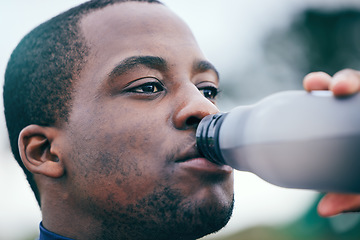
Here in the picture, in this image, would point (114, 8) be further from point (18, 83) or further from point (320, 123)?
point (320, 123)

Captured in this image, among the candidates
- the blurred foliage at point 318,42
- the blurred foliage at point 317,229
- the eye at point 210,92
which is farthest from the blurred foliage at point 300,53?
the eye at point 210,92

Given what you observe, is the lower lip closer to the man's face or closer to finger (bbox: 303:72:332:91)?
the man's face

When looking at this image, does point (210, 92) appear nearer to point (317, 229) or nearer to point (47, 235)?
point (47, 235)

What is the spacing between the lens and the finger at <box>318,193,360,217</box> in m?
1.26

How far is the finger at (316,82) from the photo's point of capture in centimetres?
115

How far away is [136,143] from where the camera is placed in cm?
168

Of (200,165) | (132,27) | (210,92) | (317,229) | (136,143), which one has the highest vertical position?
(132,27)

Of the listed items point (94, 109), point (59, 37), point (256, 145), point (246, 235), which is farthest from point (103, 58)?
point (246, 235)

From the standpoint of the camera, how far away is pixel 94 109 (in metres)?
1.81

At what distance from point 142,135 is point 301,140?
0.84 m

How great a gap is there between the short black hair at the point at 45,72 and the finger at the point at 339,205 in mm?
1207

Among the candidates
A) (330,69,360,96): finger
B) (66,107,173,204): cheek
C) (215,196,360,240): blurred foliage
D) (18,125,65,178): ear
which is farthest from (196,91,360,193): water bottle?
(215,196,360,240): blurred foliage

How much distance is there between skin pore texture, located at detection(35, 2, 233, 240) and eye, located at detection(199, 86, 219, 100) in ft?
0.11

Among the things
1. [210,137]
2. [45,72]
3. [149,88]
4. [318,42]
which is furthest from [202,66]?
[318,42]
